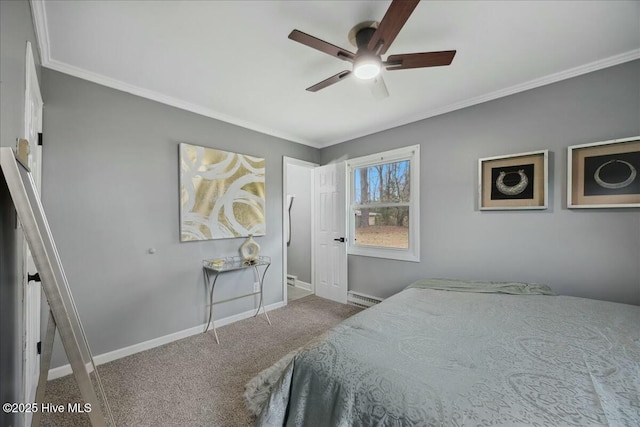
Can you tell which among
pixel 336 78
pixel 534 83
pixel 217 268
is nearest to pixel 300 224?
pixel 217 268

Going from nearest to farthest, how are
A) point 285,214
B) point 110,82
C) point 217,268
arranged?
point 110,82 → point 217,268 → point 285,214

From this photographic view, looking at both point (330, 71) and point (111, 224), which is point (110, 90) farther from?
point (330, 71)

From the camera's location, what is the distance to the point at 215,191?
292 cm

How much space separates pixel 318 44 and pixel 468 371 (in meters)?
1.82

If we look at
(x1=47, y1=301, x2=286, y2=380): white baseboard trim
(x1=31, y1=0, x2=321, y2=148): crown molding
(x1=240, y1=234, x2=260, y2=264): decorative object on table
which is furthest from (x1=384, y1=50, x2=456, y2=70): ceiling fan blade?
(x1=47, y1=301, x2=286, y2=380): white baseboard trim

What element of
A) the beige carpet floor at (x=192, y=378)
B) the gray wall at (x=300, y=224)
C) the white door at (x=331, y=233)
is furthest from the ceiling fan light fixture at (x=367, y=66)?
the gray wall at (x=300, y=224)

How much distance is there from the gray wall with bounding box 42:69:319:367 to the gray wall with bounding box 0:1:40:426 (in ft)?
3.00

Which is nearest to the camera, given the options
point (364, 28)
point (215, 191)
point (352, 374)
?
point (352, 374)

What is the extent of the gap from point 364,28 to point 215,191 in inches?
86.3

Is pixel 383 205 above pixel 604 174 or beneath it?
beneath

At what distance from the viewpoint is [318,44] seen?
1487 mm

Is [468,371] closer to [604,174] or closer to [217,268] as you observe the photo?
[604,174]

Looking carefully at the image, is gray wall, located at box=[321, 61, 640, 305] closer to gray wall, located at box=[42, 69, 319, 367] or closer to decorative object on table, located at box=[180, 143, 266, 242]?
decorative object on table, located at box=[180, 143, 266, 242]

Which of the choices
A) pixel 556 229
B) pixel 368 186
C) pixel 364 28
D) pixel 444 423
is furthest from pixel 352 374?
pixel 368 186
